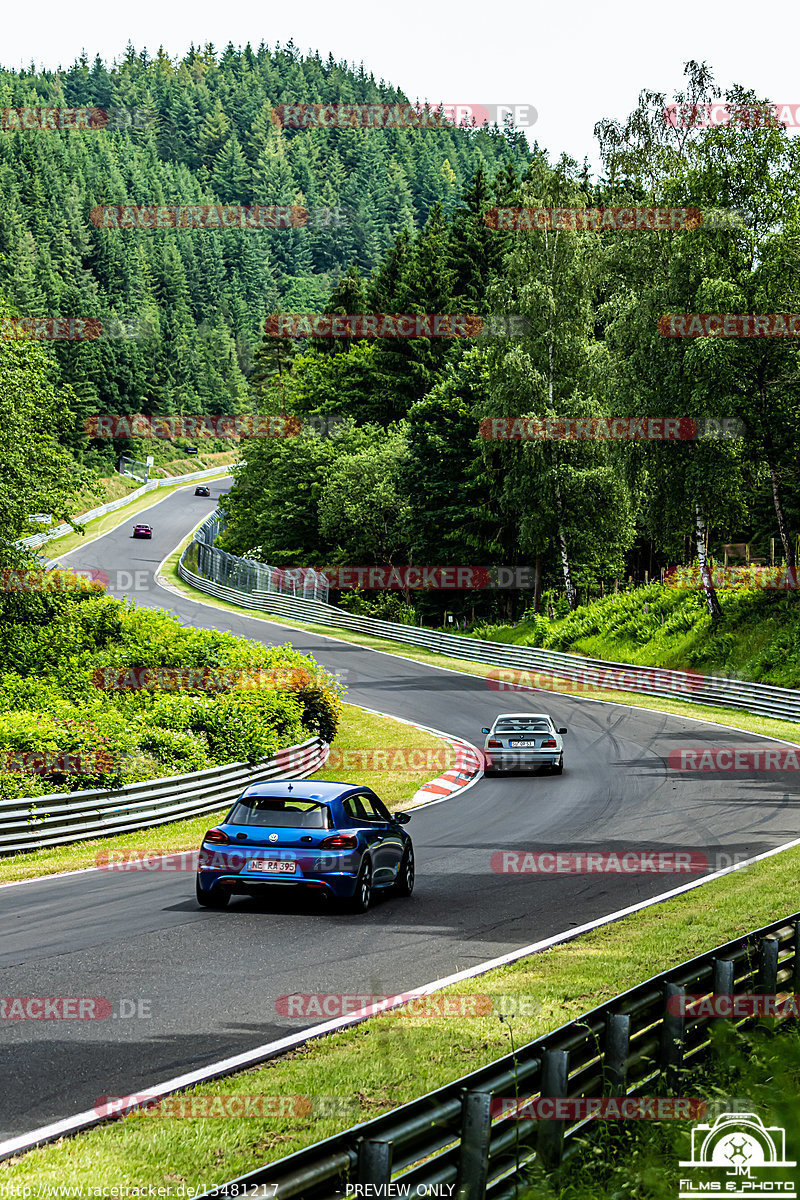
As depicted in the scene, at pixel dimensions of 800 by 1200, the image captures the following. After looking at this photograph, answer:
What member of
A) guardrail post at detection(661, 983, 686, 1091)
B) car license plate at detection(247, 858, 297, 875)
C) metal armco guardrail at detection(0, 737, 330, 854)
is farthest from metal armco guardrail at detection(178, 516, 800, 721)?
guardrail post at detection(661, 983, 686, 1091)

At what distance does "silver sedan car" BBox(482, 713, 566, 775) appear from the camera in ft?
88.4

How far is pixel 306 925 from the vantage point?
12.4m

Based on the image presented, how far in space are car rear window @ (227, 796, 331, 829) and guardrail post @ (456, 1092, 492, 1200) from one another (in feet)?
26.2

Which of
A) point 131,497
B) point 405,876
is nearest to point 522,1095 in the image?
point 405,876

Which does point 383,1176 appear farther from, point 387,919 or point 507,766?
point 507,766

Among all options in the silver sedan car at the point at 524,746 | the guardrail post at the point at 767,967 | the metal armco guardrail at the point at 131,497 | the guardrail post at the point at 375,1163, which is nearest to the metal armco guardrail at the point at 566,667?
the silver sedan car at the point at 524,746

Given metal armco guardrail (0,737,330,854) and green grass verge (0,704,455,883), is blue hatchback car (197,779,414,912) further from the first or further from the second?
metal armco guardrail (0,737,330,854)

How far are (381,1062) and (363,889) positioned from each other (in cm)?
542

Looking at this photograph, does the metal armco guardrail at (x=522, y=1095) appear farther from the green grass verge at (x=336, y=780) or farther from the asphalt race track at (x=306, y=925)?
the green grass verge at (x=336, y=780)

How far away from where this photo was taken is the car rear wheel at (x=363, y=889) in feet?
42.5

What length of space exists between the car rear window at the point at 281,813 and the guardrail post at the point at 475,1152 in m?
7.98

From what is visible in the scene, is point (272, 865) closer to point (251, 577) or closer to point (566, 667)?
point (566, 667)

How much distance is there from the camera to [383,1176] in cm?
452

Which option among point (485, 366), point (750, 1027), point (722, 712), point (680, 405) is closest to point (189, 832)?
point (750, 1027)
